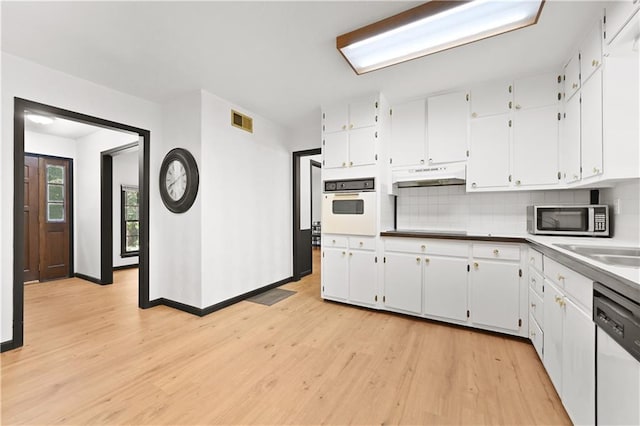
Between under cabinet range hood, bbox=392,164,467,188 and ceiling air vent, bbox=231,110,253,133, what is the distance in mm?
2069

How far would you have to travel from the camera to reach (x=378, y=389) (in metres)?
1.82

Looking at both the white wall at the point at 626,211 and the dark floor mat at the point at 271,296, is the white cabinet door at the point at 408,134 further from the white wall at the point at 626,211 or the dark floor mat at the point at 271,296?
the dark floor mat at the point at 271,296

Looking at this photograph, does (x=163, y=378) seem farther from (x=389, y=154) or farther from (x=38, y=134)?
(x=38, y=134)

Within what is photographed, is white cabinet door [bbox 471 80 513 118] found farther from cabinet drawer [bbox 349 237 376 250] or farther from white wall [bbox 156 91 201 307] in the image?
white wall [bbox 156 91 201 307]

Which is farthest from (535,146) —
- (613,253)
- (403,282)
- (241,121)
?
(241,121)

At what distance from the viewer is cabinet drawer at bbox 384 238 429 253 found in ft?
9.61

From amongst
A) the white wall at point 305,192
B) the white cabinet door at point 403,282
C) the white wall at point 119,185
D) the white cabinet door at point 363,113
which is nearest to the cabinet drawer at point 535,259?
the white cabinet door at point 403,282

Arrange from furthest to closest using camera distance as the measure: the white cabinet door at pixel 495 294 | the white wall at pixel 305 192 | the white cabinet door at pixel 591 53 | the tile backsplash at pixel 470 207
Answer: the white wall at pixel 305 192 < the tile backsplash at pixel 470 207 < the white cabinet door at pixel 495 294 < the white cabinet door at pixel 591 53

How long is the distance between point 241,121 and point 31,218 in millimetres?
4094

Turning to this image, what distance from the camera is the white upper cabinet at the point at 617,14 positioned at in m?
1.56

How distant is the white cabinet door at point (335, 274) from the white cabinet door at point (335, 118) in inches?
62.3

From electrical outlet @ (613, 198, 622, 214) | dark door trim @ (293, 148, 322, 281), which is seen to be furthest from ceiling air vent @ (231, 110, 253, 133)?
electrical outlet @ (613, 198, 622, 214)

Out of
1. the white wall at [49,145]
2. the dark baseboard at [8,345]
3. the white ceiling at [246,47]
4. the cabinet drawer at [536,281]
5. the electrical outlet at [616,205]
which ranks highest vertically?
the white ceiling at [246,47]

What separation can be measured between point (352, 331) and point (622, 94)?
2754 millimetres
